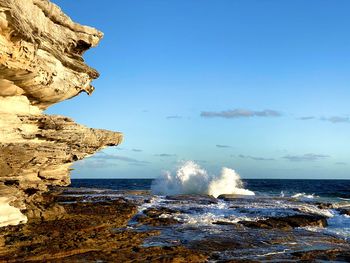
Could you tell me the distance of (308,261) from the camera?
1798cm

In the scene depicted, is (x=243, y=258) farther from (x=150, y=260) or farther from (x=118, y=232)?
(x=118, y=232)

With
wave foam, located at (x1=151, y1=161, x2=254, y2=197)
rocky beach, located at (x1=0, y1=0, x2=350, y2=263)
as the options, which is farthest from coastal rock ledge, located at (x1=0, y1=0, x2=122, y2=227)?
wave foam, located at (x1=151, y1=161, x2=254, y2=197)

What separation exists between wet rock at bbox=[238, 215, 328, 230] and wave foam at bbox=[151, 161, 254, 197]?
42.3 m

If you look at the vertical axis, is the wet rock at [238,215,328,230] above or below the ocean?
below

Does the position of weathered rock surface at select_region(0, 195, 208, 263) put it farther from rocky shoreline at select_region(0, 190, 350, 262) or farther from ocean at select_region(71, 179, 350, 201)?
ocean at select_region(71, 179, 350, 201)

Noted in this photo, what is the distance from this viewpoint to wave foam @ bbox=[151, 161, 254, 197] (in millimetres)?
73875

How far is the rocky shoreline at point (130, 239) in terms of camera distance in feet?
58.3

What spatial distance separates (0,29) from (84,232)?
11.4 metres

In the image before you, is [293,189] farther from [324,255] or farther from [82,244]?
[82,244]

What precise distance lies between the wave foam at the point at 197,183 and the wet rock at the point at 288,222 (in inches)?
1664

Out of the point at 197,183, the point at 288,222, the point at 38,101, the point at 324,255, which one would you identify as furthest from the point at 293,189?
the point at 38,101

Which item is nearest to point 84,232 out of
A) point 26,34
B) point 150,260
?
point 150,260

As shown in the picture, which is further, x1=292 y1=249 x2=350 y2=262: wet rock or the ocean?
the ocean

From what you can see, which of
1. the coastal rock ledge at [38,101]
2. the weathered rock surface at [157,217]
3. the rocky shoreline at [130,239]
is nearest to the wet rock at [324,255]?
the rocky shoreline at [130,239]
